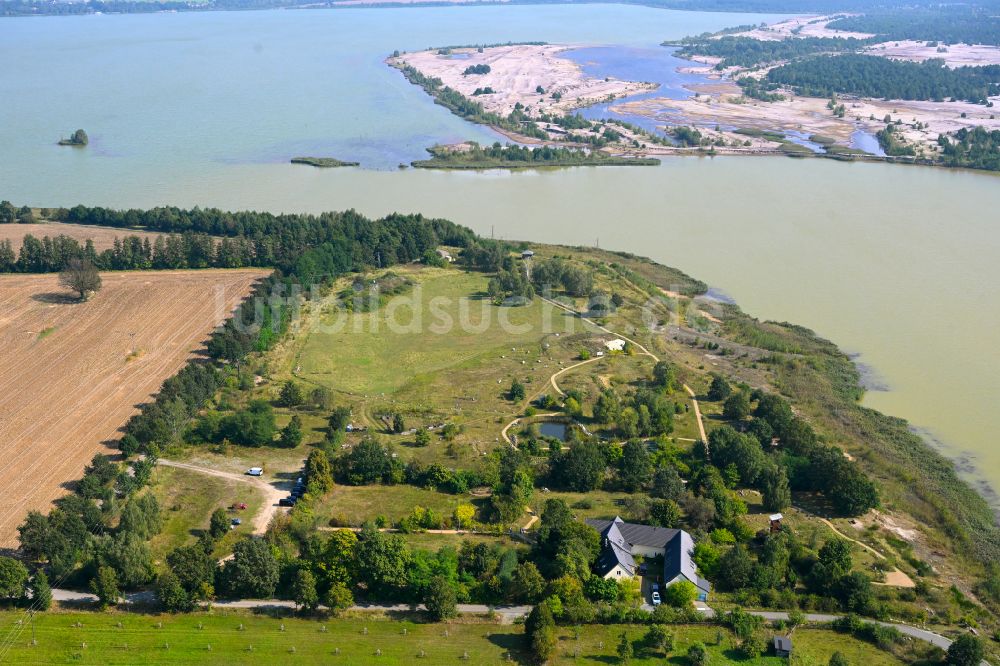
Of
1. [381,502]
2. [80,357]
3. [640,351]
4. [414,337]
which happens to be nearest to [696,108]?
[640,351]

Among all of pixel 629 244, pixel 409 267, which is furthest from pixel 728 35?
pixel 409 267

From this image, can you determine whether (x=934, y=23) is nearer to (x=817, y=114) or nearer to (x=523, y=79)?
(x=817, y=114)

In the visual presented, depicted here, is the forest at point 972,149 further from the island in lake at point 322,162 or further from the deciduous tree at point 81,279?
the deciduous tree at point 81,279

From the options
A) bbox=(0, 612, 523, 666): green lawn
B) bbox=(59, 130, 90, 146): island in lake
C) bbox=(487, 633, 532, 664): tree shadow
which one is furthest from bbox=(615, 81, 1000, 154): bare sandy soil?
bbox=(0, 612, 523, 666): green lawn

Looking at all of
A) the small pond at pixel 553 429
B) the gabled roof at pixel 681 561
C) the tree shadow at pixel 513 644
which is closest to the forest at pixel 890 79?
the small pond at pixel 553 429

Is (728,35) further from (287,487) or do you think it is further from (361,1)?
(287,487)
